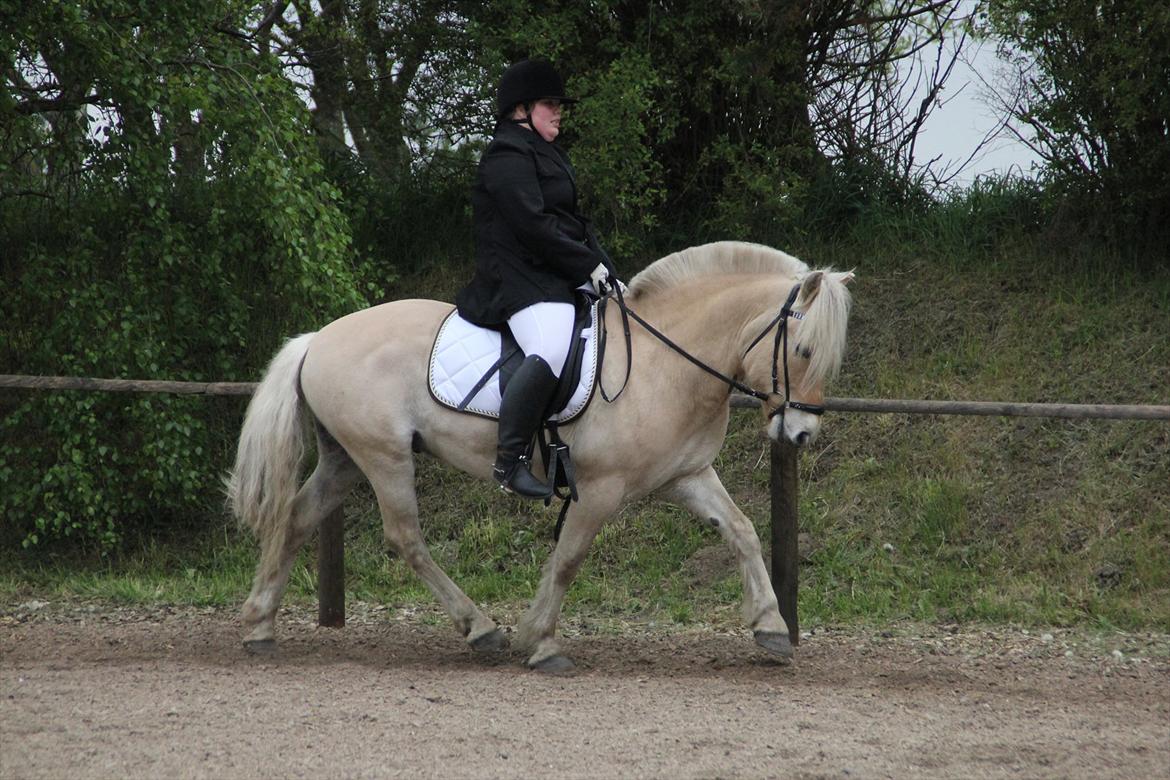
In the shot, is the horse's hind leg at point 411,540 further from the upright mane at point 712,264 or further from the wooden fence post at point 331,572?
the upright mane at point 712,264

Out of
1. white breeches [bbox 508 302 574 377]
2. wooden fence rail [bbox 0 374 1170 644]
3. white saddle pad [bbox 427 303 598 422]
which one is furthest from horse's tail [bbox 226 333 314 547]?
white breeches [bbox 508 302 574 377]

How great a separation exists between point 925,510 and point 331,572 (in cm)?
383

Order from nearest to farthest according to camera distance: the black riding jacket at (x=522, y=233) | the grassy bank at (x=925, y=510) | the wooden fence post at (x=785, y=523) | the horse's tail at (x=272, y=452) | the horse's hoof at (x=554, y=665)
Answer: the black riding jacket at (x=522, y=233) < the horse's hoof at (x=554, y=665) < the horse's tail at (x=272, y=452) < the wooden fence post at (x=785, y=523) < the grassy bank at (x=925, y=510)

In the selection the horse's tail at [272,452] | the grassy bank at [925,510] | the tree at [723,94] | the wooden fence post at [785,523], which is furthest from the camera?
the tree at [723,94]

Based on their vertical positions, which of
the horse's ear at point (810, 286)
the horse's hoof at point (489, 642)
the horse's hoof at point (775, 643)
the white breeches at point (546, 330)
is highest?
the horse's ear at point (810, 286)

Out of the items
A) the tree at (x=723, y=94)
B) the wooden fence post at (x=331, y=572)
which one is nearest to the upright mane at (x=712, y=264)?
the wooden fence post at (x=331, y=572)

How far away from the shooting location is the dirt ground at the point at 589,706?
4.07m

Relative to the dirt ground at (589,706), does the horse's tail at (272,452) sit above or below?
above

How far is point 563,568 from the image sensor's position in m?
5.71

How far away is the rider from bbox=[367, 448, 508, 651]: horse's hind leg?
561 mm

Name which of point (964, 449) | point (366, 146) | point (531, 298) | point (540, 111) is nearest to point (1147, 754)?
point (531, 298)

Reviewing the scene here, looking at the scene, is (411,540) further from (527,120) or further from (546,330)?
(527,120)

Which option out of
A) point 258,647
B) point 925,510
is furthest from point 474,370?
point 925,510

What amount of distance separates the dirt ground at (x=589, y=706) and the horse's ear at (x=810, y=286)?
5.57ft
